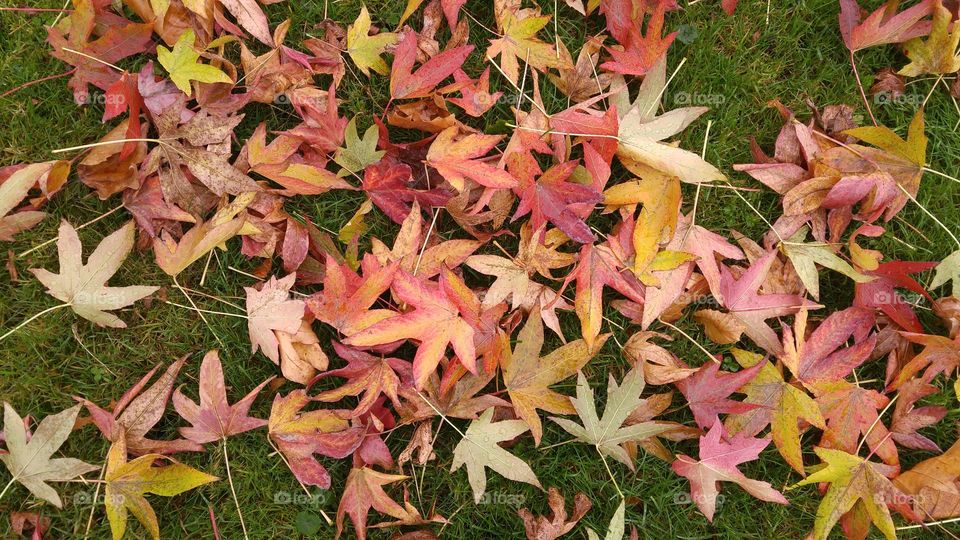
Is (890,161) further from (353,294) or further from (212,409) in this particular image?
(212,409)

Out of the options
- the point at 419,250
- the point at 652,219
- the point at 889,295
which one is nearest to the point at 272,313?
the point at 419,250

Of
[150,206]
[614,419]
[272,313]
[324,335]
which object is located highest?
[150,206]

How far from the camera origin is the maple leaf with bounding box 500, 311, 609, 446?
1986 millimetres

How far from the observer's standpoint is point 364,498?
6.56 ft

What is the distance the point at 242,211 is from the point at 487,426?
1.01 meters

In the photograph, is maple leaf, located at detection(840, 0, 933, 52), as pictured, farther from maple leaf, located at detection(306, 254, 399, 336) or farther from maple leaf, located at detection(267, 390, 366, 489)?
maple leaf, located at detection(267, 390, 366, 489)

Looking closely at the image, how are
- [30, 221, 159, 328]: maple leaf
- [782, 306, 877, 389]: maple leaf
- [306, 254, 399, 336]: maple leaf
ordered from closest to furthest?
[306, 254, 399, 336]: maple leaf → [30, 221, 159, 328]: maple leaf → [782, 306, 877, 389]: maple leaf

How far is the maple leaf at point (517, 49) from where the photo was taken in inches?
84.3

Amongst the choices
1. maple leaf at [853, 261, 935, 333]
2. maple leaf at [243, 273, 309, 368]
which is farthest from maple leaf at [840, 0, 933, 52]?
maple leaf at [243, 273, 309, 368]

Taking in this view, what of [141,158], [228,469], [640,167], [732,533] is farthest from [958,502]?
[141,158]

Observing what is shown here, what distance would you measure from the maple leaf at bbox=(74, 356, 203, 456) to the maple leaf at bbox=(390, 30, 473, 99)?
1.11m

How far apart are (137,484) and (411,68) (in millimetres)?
1491

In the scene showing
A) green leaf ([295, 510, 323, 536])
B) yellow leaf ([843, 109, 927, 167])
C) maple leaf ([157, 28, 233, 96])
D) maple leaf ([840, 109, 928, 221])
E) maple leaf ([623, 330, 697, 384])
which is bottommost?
green leaf ([295, 510, 323, 536])

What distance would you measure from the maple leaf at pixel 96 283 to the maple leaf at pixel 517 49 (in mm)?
1279
